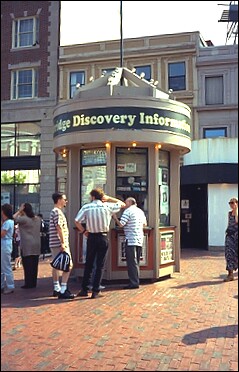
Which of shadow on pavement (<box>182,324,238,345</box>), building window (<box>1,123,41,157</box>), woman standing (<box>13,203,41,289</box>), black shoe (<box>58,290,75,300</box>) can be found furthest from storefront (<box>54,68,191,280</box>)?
building window (<box>1,123,41,157</box>)

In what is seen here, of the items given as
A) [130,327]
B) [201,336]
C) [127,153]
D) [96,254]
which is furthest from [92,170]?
[201,336]

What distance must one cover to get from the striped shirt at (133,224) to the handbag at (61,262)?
4.02ft

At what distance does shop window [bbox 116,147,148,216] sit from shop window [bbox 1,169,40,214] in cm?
458

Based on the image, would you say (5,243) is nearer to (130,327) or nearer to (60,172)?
(130,327)

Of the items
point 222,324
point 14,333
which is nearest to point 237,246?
point 14,333

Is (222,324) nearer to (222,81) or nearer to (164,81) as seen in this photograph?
(222,81)

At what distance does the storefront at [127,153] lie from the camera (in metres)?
6.43

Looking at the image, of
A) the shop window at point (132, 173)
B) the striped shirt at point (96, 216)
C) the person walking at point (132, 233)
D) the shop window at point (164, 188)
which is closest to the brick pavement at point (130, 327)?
the person walking at point (132, 233)

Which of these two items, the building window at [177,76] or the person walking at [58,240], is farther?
the building window at [177,76]

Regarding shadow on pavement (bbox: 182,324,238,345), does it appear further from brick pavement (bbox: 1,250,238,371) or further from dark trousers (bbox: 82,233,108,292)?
dark trousers (bbox: 82,233,108,292)

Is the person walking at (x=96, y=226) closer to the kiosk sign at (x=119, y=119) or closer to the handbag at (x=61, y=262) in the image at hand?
the handbag at (x=61, y=262)

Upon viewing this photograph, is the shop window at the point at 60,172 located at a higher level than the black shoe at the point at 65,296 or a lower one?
higher

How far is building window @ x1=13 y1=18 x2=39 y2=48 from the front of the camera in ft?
5.11

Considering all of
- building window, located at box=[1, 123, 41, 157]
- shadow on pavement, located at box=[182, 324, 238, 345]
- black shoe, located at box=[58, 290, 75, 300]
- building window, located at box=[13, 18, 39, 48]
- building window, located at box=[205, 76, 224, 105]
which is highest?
building window, located at box=[13, 18, 39, 48]
